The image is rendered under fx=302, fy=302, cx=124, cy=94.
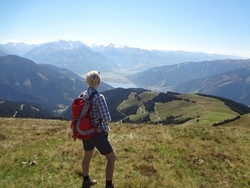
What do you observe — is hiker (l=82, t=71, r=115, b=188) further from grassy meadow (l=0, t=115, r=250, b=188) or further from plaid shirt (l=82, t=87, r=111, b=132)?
grassy meadow (l=0, t=115, r=250, b=188)

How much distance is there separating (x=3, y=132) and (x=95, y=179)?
14.4m

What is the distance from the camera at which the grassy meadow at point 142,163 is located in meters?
11.8

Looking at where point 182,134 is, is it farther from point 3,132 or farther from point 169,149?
point 3,132

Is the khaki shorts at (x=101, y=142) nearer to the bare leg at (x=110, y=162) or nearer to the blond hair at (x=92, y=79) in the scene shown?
the bare leg at (x=110, y=162)

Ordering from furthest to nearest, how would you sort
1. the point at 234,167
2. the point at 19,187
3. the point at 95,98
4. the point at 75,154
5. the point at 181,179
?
the point at 75,154, the point at 234,167, the point at 181,179, the point at 19,187, the point at 95,98

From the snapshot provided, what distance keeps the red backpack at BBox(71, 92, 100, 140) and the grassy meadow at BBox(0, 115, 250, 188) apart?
8.32 ft

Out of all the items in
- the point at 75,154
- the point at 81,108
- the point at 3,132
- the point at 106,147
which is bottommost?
the point at 3,132

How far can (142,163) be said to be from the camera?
44.0 feet

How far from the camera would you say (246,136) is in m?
20.4

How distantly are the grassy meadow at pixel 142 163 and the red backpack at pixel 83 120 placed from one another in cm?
254

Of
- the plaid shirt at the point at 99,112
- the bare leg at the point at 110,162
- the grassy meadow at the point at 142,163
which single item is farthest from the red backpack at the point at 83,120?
the grassy meadow at the point at 142,163

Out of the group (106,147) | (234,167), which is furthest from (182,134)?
(106,147)

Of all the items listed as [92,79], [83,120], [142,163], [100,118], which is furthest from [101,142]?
[142,163]

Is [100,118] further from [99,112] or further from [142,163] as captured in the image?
[142,163]
